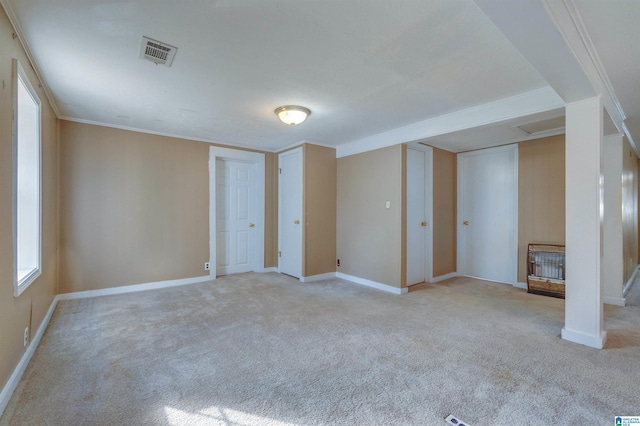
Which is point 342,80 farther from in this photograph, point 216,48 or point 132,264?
point 132,264

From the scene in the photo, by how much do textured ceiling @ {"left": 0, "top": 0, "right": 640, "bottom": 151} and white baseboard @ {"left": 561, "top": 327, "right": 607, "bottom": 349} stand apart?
6.72ft

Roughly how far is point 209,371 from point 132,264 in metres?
2.89

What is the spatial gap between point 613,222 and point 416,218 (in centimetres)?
238

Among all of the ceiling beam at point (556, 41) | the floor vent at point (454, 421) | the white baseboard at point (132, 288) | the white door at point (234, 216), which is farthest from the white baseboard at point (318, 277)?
the ceiling beam at point (556, 41)

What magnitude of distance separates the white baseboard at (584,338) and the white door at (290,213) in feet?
11.3

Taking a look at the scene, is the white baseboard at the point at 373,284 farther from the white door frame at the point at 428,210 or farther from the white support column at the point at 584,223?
the white support column at the point at 584,223

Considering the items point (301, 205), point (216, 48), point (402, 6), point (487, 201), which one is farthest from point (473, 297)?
point (216, 48)

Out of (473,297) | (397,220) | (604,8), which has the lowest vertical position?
(473,297)

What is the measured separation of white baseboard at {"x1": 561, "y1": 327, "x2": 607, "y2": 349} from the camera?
249 cm

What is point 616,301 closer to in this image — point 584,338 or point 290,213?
point 584,338

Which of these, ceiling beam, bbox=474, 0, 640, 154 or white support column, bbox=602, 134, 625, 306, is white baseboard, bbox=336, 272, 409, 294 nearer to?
white support column, bbox=602, 134, 625, 306

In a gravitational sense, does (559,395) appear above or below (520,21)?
Answer: below

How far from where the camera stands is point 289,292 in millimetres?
4262

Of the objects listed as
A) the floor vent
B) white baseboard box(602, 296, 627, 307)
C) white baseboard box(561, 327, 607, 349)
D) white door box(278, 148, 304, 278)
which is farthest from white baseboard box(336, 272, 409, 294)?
the floor vent
